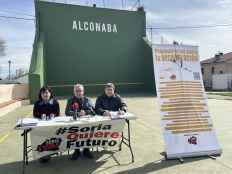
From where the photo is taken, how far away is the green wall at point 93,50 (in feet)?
90.9

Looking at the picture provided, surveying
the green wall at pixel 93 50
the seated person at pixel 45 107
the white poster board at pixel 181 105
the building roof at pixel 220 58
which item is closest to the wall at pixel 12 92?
the green wall at pixel 93 50

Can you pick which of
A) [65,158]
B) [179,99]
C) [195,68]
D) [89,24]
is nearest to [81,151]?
[65,158]

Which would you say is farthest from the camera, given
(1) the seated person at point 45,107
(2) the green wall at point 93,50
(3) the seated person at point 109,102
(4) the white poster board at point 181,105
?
(2) the green wall at point 93,50

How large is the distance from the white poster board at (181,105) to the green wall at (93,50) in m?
20.7

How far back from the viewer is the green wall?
90.9 ft

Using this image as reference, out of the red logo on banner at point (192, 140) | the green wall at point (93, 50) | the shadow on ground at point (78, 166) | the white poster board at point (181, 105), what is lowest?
the shadow on ground at point (78, 166)

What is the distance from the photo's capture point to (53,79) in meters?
27.8

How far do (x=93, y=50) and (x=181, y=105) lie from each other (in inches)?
908

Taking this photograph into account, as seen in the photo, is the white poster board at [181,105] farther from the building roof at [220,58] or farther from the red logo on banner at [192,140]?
the building roof at [220,58]

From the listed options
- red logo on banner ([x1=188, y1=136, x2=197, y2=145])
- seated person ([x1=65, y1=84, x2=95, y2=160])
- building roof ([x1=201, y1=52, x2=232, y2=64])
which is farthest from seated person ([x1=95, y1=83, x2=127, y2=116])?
building roof ([x1=201, y1=52, x2=232, y2=64])

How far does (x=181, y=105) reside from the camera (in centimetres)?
666

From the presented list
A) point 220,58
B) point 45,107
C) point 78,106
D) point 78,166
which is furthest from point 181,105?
point 220,58

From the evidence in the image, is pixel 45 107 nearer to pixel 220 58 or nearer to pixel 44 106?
pixel 44 106

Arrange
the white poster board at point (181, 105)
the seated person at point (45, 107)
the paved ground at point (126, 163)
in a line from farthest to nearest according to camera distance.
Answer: the white poster board at point (181, 105) < the seated person at point (45, 107) < the paved ground at point (126, 163)
